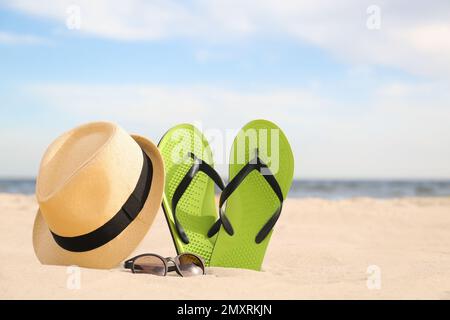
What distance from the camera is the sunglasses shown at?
2.94 m

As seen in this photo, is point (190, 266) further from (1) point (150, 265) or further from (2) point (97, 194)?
(2) point (97, 194)

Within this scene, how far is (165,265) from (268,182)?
3.15ft

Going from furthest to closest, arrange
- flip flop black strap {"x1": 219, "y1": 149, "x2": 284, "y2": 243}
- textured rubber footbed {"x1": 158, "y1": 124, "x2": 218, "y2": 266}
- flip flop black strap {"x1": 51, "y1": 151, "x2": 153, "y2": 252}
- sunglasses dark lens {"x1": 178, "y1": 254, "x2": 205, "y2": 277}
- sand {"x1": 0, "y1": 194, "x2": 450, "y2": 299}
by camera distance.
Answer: textured rubber footbed {"x1": 158, "y1": 124, "x2": 218, "y2": 266}, flip flop black strap {"x1": 219, "y1": 149, "x2": 284, "y2": 243}, sunglasses dark lens {"x1": 178, "y1": 254, "x2": 205, "y2": 277}, flip flop black strap {"x1": 51, "y1": 151, "x2": 153, "y2": 252}, sand {"x1": 0, "y1": 194, "x2": 450, "y2": 299}

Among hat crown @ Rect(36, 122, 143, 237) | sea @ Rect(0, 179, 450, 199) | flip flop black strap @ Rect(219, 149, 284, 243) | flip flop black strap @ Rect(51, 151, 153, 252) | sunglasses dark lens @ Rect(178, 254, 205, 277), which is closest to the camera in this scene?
hat crown @ Rect(36, 122, 143, 237)

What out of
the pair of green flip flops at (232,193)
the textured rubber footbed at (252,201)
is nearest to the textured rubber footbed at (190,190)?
the pair of green flip flops at (232,193)

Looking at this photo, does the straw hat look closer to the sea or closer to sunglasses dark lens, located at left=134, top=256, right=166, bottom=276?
sunglasses dark lens, located at left=134, top=256, right=166, bottom=276

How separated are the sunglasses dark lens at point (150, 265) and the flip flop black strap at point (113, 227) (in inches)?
7.9

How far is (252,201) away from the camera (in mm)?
3627

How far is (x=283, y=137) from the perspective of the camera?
11.8ft

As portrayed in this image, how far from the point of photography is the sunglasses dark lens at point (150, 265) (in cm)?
293

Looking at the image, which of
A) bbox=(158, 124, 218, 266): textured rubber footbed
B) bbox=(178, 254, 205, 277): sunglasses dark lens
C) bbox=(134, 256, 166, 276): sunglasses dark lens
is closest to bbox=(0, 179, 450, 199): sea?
bbox=(158, 124, 218, 266): textured rubber footbed

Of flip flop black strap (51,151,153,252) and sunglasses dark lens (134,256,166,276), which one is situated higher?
flip flop black strap (51,151,153,252)

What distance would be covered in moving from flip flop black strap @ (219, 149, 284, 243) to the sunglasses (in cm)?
44

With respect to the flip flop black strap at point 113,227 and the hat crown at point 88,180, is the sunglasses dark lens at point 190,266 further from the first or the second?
the hat crown at point 88,180
